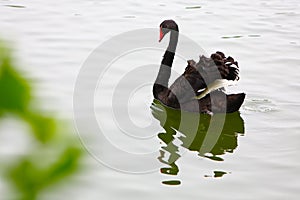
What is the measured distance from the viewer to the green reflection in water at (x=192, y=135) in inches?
181

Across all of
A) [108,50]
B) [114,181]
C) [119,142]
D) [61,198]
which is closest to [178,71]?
[108,50]

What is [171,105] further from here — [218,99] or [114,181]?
[114,181]

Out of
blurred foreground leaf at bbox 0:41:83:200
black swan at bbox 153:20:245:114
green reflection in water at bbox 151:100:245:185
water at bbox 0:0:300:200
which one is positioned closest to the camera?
blurred foreground leaf at bbox 0:41:83:200

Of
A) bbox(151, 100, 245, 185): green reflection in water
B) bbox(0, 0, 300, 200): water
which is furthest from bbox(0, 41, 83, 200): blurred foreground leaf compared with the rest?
bbox(151, 100, 245, 185): green reflection in water

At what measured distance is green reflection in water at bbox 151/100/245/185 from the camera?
15.1ft

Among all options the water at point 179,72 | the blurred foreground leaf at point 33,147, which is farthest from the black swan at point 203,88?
the blurred foreground leaf at point 33,147

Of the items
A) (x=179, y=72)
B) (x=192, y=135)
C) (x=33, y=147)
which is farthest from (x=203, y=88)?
(x=33, y=147)

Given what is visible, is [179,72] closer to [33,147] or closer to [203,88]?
[203,88]

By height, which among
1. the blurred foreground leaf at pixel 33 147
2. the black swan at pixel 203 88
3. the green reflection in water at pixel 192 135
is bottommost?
the green reflection in water at pixel 192 135

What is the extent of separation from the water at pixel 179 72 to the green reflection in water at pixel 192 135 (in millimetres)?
44

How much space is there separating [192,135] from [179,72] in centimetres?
162

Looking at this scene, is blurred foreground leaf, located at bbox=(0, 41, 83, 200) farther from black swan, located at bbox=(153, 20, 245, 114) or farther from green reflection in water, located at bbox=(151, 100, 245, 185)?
black swan, located at bbox=(153, 20, 245, 114)

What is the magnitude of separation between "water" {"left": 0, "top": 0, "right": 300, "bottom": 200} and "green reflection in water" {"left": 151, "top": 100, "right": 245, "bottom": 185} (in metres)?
0.04

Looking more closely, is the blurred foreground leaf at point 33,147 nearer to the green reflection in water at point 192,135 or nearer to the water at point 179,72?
the water at point 179,72
